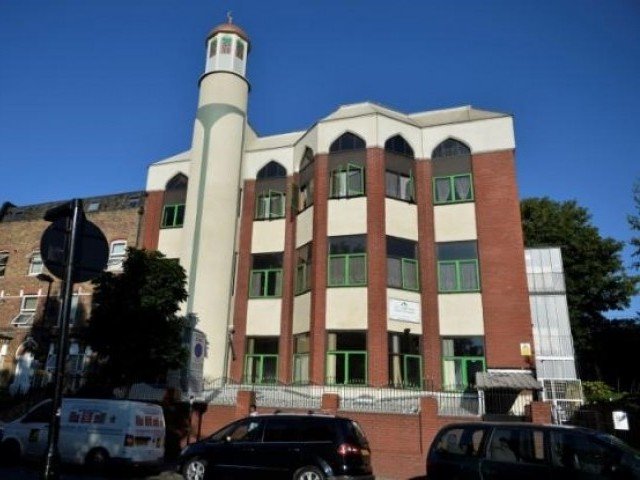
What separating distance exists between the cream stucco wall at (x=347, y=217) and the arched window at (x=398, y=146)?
298 centimetres

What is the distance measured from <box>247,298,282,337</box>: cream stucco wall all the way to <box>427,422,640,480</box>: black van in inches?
601

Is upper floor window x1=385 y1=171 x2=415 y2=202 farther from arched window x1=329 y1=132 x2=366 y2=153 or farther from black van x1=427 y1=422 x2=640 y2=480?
black van x1=427 y1=422 x2=640 y2=480

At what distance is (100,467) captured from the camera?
14.0 m

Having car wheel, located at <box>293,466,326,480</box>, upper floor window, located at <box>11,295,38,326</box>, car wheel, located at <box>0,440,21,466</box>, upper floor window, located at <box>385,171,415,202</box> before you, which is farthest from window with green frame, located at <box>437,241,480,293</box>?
upper floor window, located at <box>11,295,38,326</box>

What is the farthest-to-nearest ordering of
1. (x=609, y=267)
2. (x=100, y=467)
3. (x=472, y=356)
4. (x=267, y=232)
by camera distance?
1. (x=609, y=267)
2. (x=267, y=232)
3. (x=472, y=356)
4. (x=100, y=467)

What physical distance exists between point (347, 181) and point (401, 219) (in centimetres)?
306

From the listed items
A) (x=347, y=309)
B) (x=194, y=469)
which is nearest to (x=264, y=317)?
(x=347, y=309)

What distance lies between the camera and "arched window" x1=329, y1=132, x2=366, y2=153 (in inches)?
1004

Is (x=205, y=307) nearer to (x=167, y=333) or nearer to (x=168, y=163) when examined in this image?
(x=167, y=333)

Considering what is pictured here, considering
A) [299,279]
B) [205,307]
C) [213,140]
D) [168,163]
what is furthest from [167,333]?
[168,163]

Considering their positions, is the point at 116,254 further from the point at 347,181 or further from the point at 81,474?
the point at 81,474

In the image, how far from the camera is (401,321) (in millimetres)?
22719

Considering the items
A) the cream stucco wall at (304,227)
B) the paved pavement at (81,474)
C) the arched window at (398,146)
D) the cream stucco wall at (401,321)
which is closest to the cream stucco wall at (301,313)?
the cream stucco wall at (304,227)

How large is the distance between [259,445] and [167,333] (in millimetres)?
9002
